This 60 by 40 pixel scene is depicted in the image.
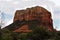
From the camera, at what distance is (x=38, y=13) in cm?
11488

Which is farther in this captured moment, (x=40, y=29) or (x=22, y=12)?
(x=22, y=12)

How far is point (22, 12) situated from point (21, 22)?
26.1 feet

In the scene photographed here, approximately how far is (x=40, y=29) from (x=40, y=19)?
43282 millimetres

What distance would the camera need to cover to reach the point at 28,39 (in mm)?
59781

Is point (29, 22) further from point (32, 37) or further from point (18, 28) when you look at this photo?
point (32, 37)

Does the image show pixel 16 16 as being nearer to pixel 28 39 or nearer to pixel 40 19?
pixel 40 19

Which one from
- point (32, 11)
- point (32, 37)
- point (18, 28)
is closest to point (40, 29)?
point (32, 37)

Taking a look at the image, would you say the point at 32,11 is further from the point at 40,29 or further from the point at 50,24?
the point at 40,29

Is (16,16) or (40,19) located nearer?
(40,19)

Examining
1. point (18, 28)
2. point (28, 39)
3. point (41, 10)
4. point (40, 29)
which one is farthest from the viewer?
point (41, 10)

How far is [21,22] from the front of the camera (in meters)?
115

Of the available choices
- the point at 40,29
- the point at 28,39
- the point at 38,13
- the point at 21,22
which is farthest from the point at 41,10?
the point at 28,39

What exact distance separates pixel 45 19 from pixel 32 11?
7.12 meters

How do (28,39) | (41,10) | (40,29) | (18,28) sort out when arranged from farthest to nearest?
(41,10) → (18,28) → (40,29) → (28,39)
